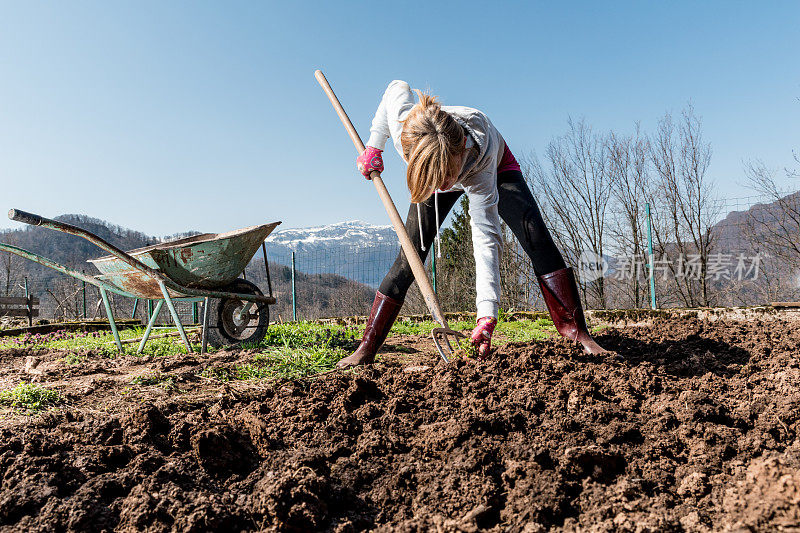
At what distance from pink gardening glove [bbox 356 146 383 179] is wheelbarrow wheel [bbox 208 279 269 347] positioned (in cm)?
185

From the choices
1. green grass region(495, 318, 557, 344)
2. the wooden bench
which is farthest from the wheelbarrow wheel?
the wooden bench

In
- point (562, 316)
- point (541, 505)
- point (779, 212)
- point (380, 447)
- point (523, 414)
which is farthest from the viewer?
point (779, 212)

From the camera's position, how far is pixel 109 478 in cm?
131

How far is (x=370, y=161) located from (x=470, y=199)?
785 millimetres

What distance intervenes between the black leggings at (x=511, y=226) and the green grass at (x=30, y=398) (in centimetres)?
179

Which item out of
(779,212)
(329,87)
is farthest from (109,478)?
(779,212)

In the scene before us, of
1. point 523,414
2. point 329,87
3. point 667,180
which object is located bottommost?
point 523,414

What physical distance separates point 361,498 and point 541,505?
471mm

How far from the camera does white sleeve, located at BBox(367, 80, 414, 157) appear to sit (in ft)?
8.78

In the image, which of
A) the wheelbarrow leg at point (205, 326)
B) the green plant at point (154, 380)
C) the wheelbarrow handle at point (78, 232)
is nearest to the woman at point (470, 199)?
the green plant at point (154, 380)

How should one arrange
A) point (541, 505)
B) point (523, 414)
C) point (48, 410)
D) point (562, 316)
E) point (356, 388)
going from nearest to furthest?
point (541, 505) < point (523, 414) < point (356, 388) < point (48, 410) < point (562, 316)

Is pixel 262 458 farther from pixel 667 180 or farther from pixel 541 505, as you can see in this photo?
pixel 667 180

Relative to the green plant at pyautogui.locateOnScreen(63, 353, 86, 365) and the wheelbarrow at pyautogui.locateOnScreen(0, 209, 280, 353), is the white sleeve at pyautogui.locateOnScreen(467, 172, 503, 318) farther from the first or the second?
the green plant at pyautogui.locateOnScreen(63, 353, 86, 365)

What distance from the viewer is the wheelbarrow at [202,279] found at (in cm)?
370
